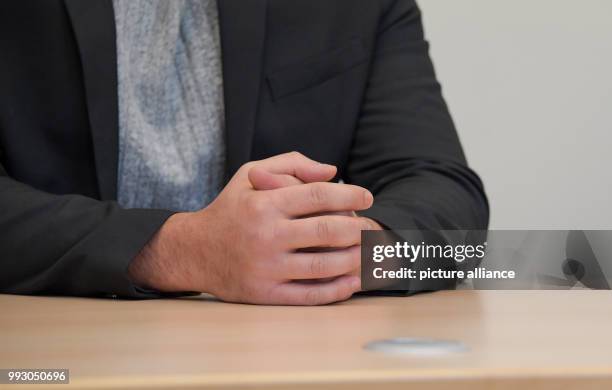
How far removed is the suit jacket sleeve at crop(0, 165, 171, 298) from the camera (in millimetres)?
927

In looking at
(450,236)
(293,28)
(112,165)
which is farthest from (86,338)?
(293,28)

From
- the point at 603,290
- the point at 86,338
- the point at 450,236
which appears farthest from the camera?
the point at 450,236

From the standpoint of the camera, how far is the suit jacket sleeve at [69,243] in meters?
0.93

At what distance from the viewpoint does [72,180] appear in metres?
1.32

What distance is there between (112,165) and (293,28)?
1.09 feet

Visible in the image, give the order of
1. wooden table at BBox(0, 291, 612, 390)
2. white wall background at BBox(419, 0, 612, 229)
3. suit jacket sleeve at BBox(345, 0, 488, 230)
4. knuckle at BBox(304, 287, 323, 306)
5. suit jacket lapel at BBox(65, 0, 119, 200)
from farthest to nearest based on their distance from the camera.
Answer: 1. white wall background at BBox(419, 0, 612, 229)
2. suit jacket lapel at BBox(65, 0, 119, 200)
3. suit jacket sleeve at BBox(345, 0, 488, 230)
4. knuckle at BBox(304, 287, 323, 306)
5. wooden table at BBox(0, 291, 612, 390)

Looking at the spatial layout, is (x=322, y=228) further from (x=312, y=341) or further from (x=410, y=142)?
(x=410, y=142)

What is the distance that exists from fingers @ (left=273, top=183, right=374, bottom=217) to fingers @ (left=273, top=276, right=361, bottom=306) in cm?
7

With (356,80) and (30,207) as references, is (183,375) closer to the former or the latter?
(30,207)

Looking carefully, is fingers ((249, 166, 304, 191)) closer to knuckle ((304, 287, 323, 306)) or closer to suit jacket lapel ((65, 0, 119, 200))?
knuckle ((304, 287, 323, 306))

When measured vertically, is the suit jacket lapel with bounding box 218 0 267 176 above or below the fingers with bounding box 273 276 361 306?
above

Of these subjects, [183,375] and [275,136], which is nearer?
[183,375]

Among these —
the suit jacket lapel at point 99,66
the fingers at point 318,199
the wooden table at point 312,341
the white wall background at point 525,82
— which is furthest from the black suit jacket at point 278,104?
the white wall background at point 525,82

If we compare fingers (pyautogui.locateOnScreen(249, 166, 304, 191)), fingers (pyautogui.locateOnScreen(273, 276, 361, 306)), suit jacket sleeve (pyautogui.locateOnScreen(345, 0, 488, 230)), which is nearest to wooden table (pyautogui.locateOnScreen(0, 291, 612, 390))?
fingers (pyautogui.locateOnScreen(273, 276, 361, 306))
